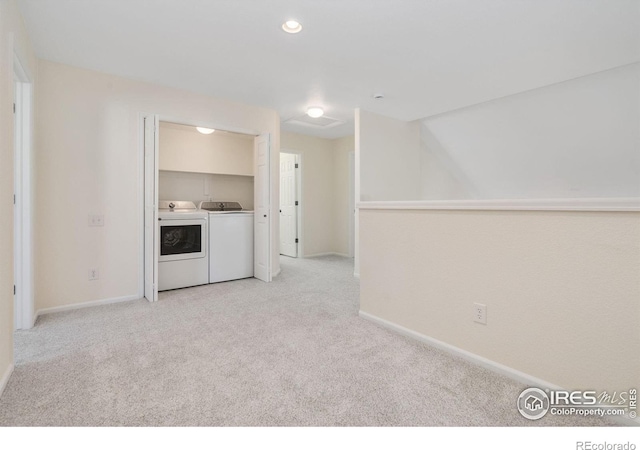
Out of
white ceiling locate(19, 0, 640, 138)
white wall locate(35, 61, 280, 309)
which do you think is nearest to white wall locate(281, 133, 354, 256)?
white ceiling locate(19, 0, 640, 138)

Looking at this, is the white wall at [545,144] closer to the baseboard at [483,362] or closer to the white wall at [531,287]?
the white wall at [531,287]

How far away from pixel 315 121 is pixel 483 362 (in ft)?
13.7

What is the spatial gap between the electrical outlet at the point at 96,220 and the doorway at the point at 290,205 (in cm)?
348

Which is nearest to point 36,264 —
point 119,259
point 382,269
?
point 119,259

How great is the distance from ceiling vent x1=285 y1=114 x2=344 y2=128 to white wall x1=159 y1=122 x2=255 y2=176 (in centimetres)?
79

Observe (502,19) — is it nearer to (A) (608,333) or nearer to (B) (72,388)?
(A) (608,333)

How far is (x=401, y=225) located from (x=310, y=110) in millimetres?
2670

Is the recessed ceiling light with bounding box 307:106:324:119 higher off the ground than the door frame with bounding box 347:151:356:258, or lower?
higher

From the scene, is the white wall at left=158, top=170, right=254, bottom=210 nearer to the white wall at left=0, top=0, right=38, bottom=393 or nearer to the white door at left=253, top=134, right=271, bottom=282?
the white door at left=253, top=134, right=271, bottom=282

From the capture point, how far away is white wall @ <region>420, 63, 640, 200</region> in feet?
10.5

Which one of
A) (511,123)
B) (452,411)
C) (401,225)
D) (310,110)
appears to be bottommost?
(452,411)

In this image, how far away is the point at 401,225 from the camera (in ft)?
7.80

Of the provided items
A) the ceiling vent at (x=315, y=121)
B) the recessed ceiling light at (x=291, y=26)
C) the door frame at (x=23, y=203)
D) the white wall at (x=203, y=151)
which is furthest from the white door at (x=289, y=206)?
the door frame at (x=23, y=203)

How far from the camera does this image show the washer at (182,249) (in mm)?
3678
